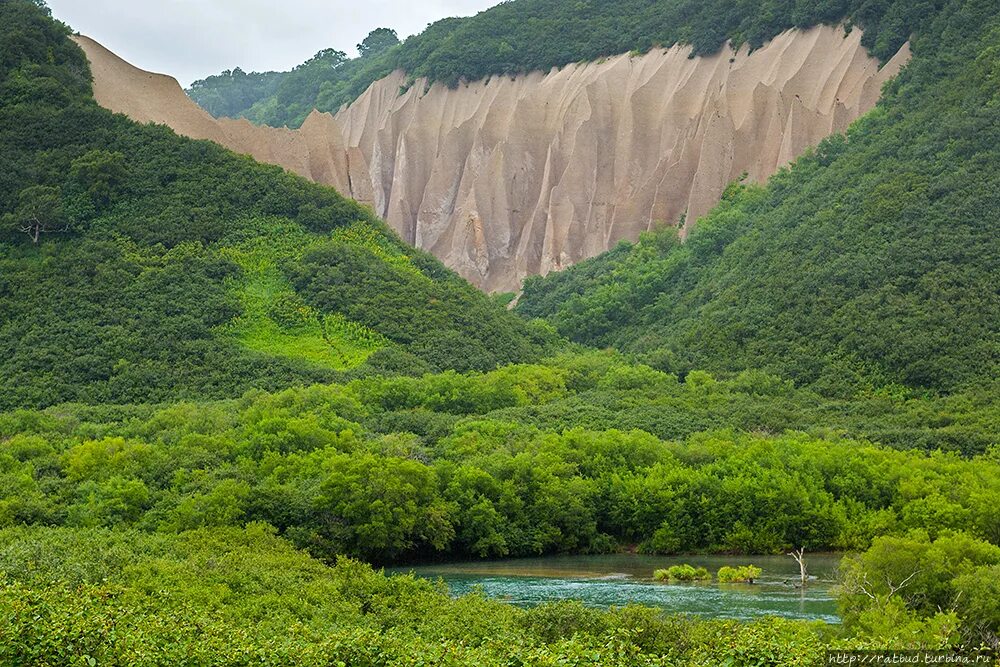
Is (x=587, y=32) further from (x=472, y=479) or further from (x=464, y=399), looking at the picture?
(x=472, y=479)

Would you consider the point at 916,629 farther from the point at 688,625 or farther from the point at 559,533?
the point at 559,533

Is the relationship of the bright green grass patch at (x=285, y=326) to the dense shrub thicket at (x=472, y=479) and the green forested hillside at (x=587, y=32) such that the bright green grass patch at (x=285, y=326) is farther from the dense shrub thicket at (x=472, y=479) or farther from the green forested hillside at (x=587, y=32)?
the green forested hillside at (x=587, y=32)

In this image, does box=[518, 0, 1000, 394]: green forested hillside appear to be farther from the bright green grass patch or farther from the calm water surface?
the calm water surface

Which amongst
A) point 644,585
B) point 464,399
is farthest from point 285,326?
point 644,585

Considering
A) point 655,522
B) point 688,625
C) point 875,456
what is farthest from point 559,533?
point 688,625

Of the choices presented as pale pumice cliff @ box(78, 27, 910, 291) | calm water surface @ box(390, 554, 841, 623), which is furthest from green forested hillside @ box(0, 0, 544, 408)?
calm water surface @ box(390, 554, 841, 623)

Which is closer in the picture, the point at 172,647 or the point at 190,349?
the point at 172,647
